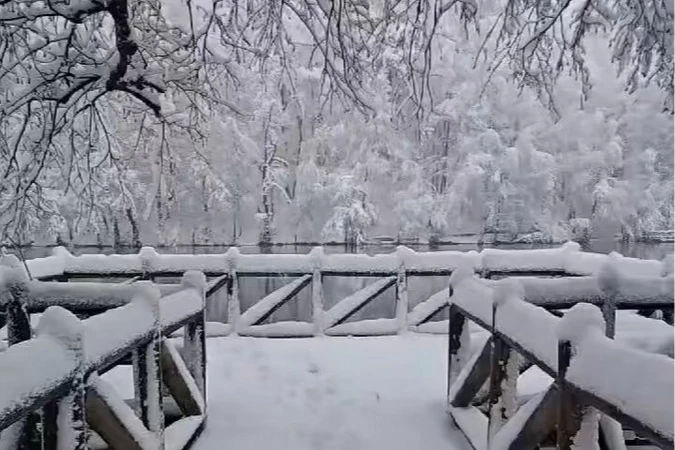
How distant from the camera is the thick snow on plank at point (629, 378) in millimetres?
1512

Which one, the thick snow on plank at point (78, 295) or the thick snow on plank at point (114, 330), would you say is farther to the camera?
the thick snow on plank at point (78, 295)

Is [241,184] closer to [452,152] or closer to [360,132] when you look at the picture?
[360,132]

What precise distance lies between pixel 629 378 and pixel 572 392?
1.34 ft

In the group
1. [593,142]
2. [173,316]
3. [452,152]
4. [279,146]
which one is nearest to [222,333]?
[173,316]

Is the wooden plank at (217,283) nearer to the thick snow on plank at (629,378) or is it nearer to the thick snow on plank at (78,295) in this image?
the thick snow on plank at (78,295)

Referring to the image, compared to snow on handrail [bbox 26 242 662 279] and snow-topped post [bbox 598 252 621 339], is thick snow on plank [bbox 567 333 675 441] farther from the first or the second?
snow on handrail [bbox 26 242 662 279]

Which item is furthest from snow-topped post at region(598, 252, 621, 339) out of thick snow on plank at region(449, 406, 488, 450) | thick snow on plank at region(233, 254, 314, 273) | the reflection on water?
the reflection on water

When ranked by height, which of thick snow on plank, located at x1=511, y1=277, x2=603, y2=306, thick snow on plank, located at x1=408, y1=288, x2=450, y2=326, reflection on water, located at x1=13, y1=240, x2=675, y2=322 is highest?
thick snow on plank, located at x1=511, y1=277, x2=603, y2=306

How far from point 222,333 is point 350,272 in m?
1.50

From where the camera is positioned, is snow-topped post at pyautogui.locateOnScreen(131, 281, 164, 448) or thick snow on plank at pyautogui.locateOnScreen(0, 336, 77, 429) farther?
snow-topped post at pyautogui.locateOnScreen(131, 281, 164, 448)

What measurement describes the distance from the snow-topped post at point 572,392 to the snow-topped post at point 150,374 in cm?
185

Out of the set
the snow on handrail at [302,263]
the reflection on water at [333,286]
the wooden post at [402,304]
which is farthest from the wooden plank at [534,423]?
the reflection on water at [333,286]

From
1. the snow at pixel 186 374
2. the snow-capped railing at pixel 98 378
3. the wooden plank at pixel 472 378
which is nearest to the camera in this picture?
the snow-capped railing at pixel 98 378

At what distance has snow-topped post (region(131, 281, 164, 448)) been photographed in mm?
2814
